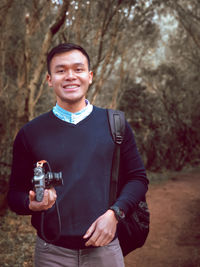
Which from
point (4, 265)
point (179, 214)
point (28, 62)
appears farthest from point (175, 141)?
point (4, 265)

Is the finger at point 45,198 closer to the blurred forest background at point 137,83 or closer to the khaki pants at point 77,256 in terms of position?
the khaki pants at point 77,256

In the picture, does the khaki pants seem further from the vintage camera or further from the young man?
the vintage camera

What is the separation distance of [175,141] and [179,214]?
5411 millimetres

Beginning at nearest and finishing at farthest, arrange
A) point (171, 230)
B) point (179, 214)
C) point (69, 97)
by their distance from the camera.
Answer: point (69, 97) → point (171, 230) → point (179, 214)

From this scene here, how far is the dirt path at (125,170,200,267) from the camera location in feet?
16.2

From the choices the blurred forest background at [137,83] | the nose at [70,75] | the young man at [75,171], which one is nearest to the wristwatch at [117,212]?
the young man at [75,171]

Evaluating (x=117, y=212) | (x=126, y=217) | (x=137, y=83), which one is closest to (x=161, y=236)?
(x=126, y=217)

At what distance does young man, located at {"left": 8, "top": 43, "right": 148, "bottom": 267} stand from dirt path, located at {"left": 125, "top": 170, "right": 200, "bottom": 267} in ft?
11.3

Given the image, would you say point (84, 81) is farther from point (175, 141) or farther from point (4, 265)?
point (175, 141)

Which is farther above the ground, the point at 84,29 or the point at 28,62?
the point at 84,29

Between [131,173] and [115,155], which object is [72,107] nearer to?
[115,155]

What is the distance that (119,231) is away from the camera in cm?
190

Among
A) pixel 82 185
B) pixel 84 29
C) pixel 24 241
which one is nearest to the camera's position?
pixel 82 185

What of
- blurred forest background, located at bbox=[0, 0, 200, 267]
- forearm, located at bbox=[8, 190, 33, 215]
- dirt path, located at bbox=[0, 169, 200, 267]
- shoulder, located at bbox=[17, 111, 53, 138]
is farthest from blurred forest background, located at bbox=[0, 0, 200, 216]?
forearm, located at bbox=[8, 190, 33, 215]
